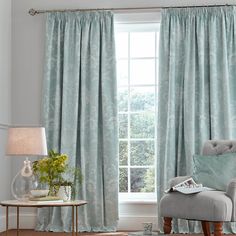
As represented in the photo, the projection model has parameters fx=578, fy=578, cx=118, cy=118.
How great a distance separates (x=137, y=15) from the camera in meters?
6.41

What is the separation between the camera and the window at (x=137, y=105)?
6.57 metres

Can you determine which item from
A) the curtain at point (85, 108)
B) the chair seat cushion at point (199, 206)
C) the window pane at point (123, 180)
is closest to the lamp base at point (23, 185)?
the chair seat cushion at point (199, 206)

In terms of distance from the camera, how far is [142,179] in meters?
6.57

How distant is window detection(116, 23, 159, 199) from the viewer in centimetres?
657

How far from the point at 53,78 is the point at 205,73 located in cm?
168

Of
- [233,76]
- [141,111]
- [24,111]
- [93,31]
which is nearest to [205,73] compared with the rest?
[233,76]

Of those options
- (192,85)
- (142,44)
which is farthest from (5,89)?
(192,85)

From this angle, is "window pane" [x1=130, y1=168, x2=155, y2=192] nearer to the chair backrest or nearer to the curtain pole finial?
the chair backrest

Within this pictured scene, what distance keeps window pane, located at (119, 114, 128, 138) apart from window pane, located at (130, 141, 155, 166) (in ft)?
0.45

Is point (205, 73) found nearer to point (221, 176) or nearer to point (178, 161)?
point (178, 161)

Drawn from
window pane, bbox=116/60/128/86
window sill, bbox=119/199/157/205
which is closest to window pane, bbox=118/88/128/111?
window pane, bbox=116/60/128/86

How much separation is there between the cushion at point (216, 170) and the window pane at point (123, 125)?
148cm

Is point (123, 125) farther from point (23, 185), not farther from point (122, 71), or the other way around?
point (23, 185)

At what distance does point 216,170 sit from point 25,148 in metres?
1.74
